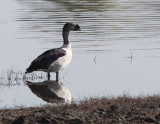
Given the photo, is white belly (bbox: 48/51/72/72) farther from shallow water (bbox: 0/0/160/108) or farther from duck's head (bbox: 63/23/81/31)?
duck's head (bbox: 63/23/81/31)

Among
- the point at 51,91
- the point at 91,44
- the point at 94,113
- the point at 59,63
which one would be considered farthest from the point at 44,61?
the point at 91,44

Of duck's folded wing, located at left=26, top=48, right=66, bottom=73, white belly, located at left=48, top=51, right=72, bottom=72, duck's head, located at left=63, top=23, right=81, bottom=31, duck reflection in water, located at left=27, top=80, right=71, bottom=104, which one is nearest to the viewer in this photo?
duck reflection in water, located at left=27, top=80, right=71, bottom=104

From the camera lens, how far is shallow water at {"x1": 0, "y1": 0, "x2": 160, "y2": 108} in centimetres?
1533

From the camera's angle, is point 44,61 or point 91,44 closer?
point 44,61

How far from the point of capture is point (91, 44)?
24047mm

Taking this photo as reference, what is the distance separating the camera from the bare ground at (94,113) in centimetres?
968

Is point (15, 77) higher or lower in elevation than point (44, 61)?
lower

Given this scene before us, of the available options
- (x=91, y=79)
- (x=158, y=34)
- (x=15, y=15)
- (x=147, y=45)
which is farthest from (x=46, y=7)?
(x=91, y=79)

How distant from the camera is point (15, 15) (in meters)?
34.6

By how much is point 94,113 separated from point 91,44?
14.0 m

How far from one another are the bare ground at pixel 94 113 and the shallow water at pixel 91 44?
5.20 feet

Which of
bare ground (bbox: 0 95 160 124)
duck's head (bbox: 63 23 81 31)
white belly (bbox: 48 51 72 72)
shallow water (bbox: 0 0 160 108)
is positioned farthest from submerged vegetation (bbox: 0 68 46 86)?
bare ground (bbox: 0 95 160 124)

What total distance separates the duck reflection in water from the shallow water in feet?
0.67

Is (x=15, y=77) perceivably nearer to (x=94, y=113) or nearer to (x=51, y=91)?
(x=51, y=91)
